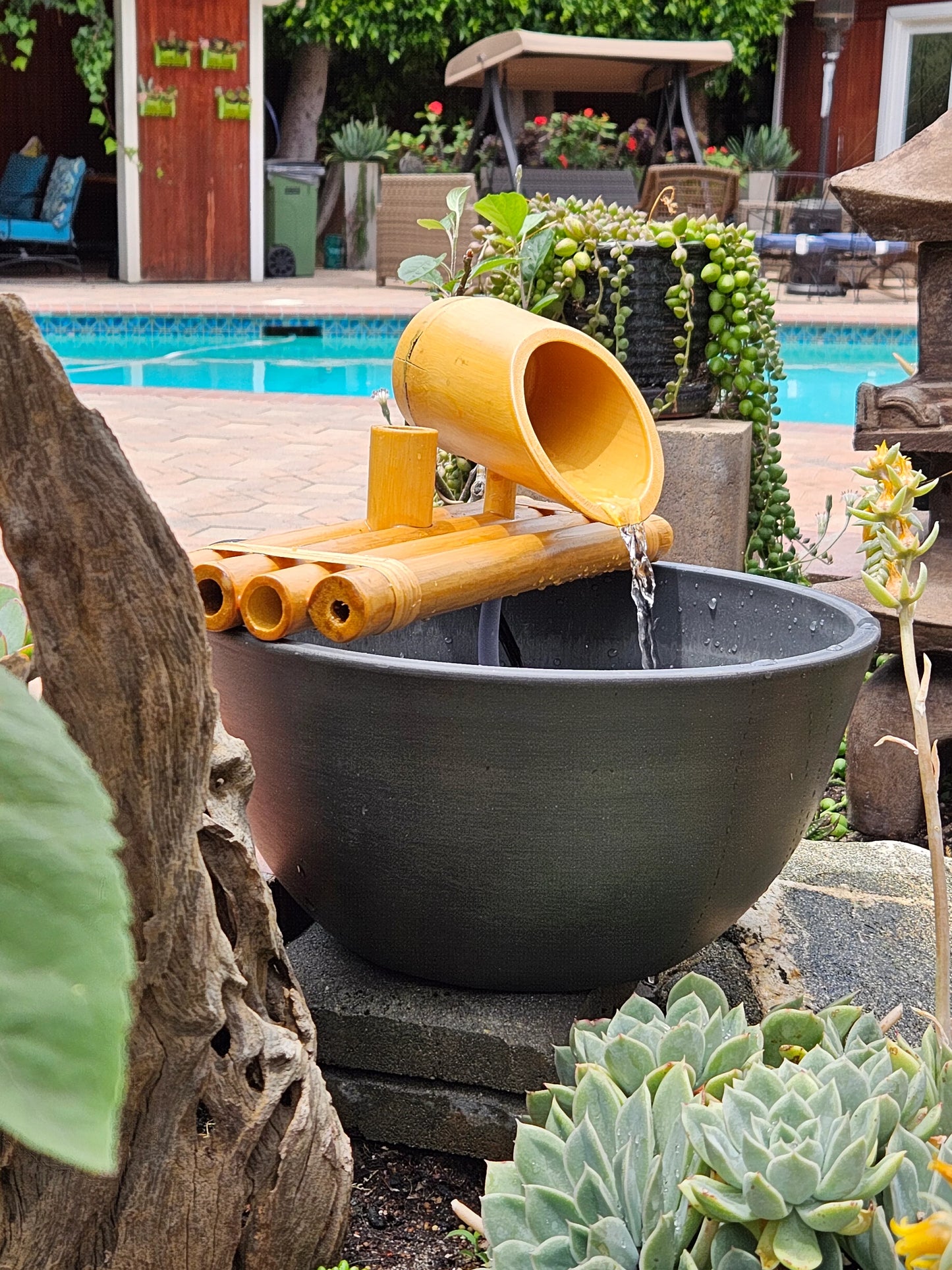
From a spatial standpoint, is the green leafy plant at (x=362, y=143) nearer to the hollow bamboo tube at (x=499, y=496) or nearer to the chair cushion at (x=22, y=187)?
the chair cushion at (x=22, y=187)

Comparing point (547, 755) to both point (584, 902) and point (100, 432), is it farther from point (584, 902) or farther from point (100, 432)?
point (100, 432)

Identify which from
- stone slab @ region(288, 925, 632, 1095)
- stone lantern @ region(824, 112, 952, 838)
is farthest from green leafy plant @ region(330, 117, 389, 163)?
stone slab @ region(288, 925, 632, 1095)

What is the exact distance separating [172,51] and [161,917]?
12.3 m

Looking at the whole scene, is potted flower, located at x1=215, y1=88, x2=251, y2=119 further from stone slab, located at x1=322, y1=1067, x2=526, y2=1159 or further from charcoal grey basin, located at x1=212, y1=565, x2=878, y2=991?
stone slab, located at x1=322, y1=1067, x2=526, y2=1159

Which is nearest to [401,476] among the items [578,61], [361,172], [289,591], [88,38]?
[289,591]

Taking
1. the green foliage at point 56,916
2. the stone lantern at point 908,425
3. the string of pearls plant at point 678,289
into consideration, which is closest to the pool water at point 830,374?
the string of pearls plant at point 678,289

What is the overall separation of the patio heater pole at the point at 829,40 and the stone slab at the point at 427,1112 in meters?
14.6

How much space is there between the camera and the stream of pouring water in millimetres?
1592

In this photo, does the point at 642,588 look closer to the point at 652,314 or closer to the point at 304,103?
the point at 652,314

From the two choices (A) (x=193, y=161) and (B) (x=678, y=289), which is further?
(A) (x=193, y=161)

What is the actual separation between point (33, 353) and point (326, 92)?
15564 millimetres

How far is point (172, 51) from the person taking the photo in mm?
11727

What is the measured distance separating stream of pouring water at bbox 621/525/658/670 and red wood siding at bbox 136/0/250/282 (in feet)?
37.2

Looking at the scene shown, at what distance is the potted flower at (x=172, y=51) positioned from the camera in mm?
11680
